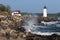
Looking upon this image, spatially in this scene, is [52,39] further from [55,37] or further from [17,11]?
[17,11]

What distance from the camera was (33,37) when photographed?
18188mm

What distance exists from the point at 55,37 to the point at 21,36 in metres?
2.86

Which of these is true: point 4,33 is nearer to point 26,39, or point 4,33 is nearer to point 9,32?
point 9,32

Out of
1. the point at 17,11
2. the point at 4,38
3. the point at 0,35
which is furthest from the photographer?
the point at 17,11

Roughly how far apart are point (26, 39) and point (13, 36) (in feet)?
3.92

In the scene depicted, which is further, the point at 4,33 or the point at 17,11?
the point at 17,11

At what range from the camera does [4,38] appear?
17.8 meters

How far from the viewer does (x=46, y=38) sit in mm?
18047

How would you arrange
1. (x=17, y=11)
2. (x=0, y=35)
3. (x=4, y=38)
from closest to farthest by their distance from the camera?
1. (x=4, y=38)
2. (x=0, y=35)
3. (x=17, y=11)

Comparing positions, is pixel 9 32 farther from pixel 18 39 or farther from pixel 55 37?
pixel 55 37

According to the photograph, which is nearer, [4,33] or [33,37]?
[33,37]

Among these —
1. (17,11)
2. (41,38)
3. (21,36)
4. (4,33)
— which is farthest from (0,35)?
(17,11)

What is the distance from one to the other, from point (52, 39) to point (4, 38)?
326 centimetres

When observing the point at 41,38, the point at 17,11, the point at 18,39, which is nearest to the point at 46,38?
the point at 41,38
